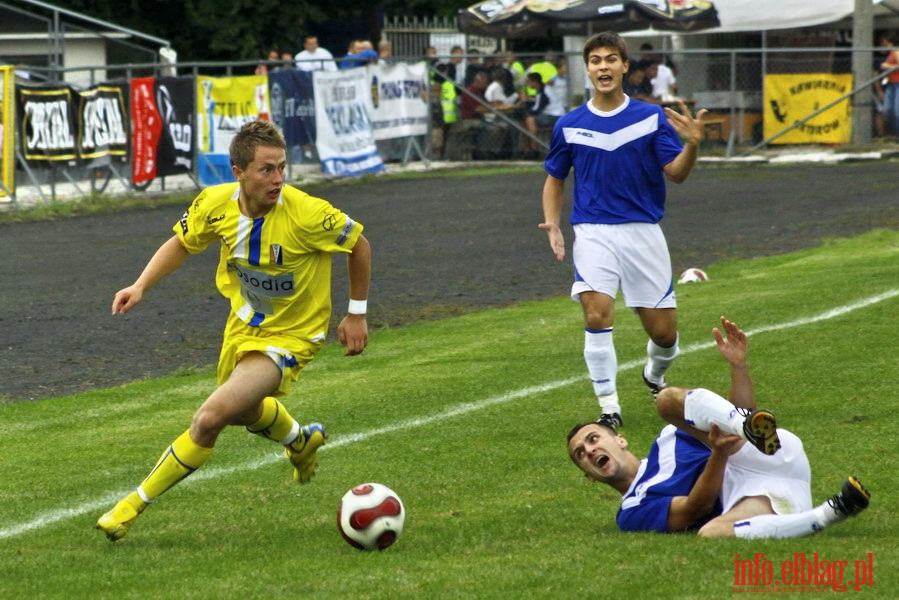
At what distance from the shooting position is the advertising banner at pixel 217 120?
23234 millimetres

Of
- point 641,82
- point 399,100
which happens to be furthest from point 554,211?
point 641,82

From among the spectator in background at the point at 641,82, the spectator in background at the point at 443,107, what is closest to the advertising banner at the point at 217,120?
the spectator in background at the point at 443,107

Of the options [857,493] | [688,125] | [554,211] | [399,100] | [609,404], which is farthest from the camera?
[399,100]

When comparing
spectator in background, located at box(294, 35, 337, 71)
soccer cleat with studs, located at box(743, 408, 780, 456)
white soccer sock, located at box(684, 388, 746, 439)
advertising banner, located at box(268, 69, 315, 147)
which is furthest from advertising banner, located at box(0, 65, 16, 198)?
soccer cleat with studs, located at box(743, 408, 780, 456)

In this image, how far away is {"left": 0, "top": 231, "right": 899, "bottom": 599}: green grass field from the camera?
5539mm

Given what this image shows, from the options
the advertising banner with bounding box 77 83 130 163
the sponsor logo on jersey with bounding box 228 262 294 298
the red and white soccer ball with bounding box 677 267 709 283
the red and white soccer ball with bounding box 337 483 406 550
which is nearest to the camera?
the red and white soccer ball with bounding box 337 483 406 550

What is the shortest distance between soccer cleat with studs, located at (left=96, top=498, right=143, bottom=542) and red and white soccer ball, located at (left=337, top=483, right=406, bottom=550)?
3.03 ft

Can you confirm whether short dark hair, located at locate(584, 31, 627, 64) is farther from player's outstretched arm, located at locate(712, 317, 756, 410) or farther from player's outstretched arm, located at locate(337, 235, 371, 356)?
player's outstretched arm, located at locate(712, 317, 756, 410)

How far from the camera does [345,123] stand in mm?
25844

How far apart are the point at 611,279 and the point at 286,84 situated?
1718 centimetres

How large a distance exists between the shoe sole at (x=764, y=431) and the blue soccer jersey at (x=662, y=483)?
44 cm

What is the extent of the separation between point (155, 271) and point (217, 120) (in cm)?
1717

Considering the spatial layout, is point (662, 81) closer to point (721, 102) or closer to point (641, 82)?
point (641, 82)

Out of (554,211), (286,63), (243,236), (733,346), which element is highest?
(286,63)
